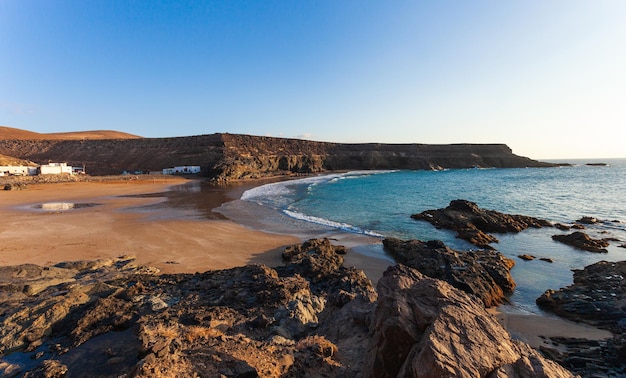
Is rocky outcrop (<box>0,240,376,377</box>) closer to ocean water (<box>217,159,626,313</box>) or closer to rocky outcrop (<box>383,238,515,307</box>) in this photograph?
rocky outcrop (<box>383,238,515,307</box>)

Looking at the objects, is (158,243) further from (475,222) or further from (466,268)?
(475,222)

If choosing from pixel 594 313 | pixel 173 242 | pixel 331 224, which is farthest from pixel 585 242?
pixel 173 242

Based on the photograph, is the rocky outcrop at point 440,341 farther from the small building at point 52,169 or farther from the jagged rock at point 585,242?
the small building at point 52,169

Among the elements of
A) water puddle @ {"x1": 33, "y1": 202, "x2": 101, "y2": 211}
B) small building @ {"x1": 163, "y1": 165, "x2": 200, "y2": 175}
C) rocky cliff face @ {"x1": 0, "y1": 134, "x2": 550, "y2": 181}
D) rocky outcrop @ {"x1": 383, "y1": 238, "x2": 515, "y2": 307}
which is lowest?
water puddle @ {"x1": 33, "y1": 202, "x2": 101, "y2": 211}

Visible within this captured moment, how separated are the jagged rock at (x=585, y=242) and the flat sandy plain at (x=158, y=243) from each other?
10.2 m

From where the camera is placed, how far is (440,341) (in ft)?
10.8

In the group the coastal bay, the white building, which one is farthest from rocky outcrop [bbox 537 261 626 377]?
the white building

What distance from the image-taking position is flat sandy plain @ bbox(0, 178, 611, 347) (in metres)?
9.46

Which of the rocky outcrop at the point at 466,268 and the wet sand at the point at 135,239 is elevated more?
the rocky outcrop at the point at 466,268

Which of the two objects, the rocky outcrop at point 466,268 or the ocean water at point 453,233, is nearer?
the rocky outcrop at point 466,268

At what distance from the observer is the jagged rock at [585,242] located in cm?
1623

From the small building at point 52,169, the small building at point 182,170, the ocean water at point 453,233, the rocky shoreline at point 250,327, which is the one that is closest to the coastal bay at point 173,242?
the ocean water at point 453,233

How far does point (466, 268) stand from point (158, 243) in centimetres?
1476

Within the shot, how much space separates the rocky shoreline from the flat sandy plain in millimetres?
2572
